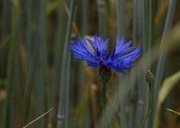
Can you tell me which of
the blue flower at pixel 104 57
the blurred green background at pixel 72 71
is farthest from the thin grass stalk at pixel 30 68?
the blue flower at pixel 104 57

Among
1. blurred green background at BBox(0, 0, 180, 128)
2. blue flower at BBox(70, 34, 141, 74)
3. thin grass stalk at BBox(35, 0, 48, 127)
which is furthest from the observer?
thin grass stalk at BBox(35, 0, 48, 127)

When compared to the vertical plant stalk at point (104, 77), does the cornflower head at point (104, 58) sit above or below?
above

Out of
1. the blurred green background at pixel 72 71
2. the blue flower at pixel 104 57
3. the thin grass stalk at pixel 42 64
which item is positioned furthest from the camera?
the thin grass stalk at pixel 42 64

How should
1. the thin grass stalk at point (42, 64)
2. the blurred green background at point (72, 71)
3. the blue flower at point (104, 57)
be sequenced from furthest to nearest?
the thin grass stalk at point (42, 64)
the blurred green background at point (72, 71)
the blue flower at point (104, 57)

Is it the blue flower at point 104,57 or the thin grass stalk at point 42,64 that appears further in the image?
the thin grass stalk at point 42,64

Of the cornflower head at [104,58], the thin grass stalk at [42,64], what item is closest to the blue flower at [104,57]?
the cornflower head at [104,58]

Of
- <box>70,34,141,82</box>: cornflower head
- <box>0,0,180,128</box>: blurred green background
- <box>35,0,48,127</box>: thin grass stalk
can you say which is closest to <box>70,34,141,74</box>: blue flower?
<box>70,34,141,82</box>: cornflower head

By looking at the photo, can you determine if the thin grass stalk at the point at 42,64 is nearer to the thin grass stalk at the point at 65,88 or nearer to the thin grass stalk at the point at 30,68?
the thin grass stalk at the point at 30,68

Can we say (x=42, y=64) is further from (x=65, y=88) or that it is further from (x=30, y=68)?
(x=65, y=88)

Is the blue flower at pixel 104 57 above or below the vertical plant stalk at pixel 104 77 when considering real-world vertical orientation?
above

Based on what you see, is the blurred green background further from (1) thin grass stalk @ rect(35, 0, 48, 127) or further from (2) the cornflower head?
(2) the cornflower head

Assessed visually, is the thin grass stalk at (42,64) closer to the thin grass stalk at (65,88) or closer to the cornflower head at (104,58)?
the thin grass stalk at (65,88)

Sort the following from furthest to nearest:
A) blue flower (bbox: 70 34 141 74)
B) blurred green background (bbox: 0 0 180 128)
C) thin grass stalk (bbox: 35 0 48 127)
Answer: thin grass stalk (bbox: 35 0 48 127), blurred green background (bbox: 0 0 180 128), blue flower (bbox: 70 34 141 74)
